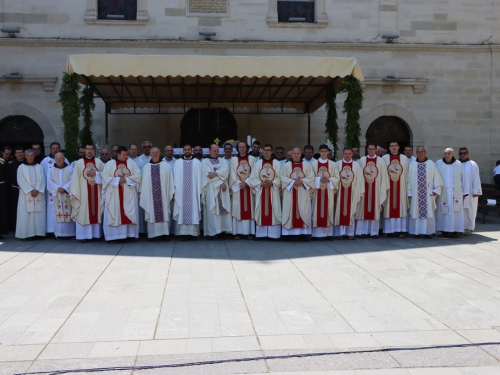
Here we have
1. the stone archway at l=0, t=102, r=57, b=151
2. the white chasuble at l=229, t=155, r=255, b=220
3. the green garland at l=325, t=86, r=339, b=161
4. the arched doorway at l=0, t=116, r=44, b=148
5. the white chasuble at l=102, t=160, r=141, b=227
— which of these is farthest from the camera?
the arched doorway at l=0, t=116, r=44, b=148

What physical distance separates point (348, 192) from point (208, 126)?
692 centimetres

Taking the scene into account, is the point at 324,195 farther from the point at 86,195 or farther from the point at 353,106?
the point at 86,195

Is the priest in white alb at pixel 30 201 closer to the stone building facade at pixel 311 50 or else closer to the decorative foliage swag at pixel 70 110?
the decorative foliage swag at pixel 70 110

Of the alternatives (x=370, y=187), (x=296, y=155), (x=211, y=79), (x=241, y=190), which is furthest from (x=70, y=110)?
(x=370, y=187)

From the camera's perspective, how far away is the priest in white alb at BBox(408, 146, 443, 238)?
419 inches

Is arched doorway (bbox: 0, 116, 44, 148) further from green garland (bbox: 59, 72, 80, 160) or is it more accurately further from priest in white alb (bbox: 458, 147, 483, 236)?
priest in white alb (bbox: 458, 147, 483, 236)

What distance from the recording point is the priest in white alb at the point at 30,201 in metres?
10.4

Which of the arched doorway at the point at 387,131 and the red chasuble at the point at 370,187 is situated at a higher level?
the arched doorway at the point at 387,131

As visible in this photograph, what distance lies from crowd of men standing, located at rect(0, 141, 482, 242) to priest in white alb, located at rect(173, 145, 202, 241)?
0.02 meters

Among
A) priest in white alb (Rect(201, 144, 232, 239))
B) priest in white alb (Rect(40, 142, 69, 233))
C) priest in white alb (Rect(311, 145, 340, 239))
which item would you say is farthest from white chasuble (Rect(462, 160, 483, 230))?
priest in white alb (Rect(40, 142, 69, 233))

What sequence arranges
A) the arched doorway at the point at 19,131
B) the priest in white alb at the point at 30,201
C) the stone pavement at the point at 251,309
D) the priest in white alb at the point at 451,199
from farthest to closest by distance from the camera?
the arched doorway at the point at 19,131, the priest in white alb at the point at 451,199, the priest in white alb at the point at 30,201, the stone pavement at the point at 251,309

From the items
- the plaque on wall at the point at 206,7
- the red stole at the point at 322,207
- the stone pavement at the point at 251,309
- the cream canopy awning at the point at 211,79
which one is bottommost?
the stone pavement at the point at 251,309

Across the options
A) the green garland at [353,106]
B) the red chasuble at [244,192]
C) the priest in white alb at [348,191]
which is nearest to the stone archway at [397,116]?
the green garland at [353,106]

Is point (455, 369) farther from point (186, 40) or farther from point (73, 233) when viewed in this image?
point (186, 40)
